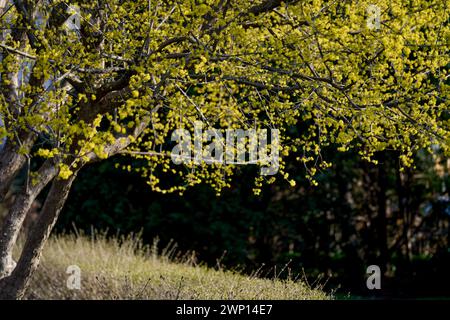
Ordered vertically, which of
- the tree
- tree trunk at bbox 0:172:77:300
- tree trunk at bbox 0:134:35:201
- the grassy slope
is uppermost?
the tree

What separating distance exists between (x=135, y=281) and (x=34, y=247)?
1.60 m

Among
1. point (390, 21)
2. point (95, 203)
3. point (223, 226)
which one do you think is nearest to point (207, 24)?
point (390, 21)

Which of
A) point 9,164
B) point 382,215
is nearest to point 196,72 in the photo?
point 9,164

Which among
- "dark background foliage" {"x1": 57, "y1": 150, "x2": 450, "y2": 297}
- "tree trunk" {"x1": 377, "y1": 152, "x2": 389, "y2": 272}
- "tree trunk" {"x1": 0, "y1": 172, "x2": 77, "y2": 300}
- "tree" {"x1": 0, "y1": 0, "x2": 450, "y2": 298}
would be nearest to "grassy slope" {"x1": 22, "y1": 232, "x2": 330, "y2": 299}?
"tree trunk" {"x1": 0, "y1": 172, "x2": 77, "y2": 300}

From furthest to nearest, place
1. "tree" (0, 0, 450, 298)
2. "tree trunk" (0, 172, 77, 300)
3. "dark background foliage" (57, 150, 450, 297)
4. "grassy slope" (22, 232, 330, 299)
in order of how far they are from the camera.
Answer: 1. "dark background foliage" (57, 150, 450, 297)
2. "grassy slope" (22, 232, 330, 299)
3. "tree trunk" (0, 172, 77, 300)
4. "tree" (0, 0, 450, 298)

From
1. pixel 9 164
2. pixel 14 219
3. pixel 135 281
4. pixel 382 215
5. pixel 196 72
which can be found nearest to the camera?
pixel 196 72

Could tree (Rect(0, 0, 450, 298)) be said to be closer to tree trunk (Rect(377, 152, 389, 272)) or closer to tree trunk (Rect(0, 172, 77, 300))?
tree trunk (Rect(0, 172, 77, 300))

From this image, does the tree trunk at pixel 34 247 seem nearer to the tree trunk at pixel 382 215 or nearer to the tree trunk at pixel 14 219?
the tree trunk at pixel 14 219

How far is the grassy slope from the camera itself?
6.31m

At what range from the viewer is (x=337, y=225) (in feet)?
34.8

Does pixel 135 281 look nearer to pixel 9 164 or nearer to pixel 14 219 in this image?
pixel 14 219

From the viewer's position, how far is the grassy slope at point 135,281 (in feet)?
20.7

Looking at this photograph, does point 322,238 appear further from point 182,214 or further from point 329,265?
point 182,214

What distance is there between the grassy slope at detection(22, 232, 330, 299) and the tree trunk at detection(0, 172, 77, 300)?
2.51ft
